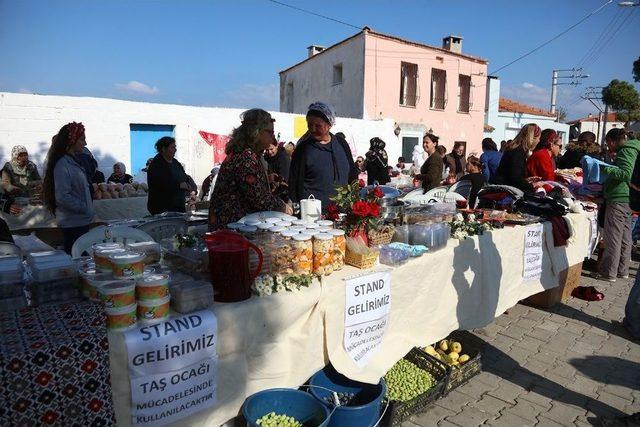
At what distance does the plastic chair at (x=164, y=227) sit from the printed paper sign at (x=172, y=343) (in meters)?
1.96

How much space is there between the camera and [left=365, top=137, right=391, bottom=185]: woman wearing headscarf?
24.1 feet

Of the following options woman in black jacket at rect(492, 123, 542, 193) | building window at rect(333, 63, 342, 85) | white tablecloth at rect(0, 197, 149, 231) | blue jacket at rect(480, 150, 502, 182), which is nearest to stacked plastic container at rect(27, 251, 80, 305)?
white tablecloth at rect(0, 197, 149, 231)

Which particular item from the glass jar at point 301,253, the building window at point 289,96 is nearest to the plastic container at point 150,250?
the glass jar at point 301,253

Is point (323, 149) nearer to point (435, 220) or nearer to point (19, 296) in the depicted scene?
point (435, 220)

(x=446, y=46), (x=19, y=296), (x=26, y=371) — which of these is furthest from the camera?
(x=446, y=46)

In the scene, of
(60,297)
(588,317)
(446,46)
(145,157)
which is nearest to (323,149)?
(60,297)

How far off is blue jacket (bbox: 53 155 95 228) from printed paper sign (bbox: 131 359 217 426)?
8.04ft

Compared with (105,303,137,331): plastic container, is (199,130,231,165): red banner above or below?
above

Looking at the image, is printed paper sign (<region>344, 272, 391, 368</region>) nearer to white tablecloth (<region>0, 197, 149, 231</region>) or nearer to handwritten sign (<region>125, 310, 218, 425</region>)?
handwritten sign (<region>125, 310, 218, 425</region>)

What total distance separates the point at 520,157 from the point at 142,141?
356 inches

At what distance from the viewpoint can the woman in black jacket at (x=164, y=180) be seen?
443 centimetres

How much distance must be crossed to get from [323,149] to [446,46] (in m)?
21.1

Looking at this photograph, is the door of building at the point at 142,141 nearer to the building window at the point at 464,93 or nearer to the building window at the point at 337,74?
the building window at the point at 337,74

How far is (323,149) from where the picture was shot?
3500mm
